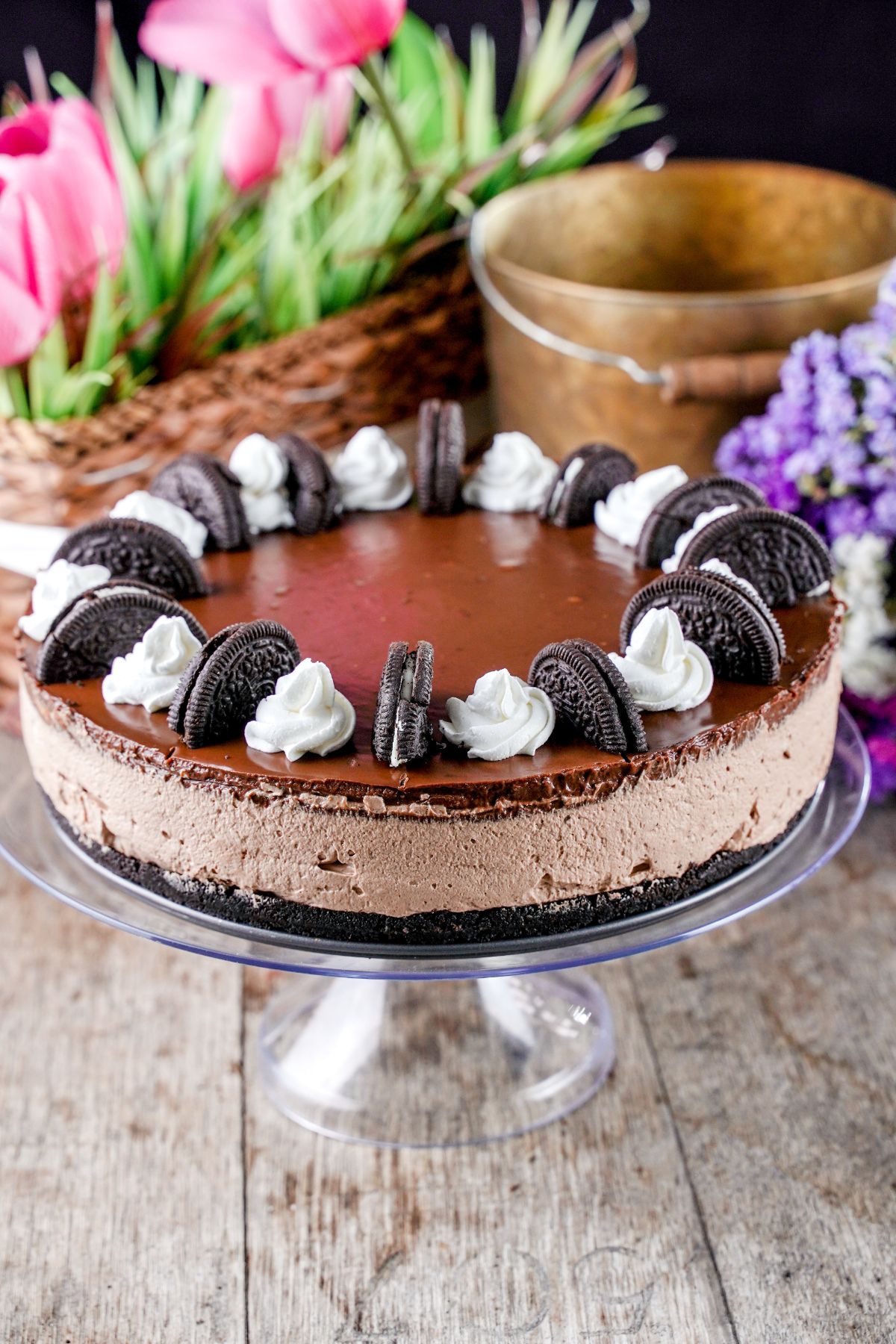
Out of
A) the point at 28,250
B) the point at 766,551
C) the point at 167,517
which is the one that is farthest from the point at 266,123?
the point at 766,551

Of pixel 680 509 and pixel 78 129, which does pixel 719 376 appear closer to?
pixel 680 509

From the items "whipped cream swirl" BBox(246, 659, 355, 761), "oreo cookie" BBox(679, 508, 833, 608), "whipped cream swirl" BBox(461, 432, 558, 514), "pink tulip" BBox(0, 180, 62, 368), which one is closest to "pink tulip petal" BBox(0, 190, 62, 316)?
"pink tulip" BBox(0, 180, 62, 368)

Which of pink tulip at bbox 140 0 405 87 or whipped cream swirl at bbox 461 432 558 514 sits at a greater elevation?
pink tulip at bbox 140 0 405 87

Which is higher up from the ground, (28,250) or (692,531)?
(28,250)

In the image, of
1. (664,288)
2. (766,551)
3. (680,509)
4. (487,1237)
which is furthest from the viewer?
(664,288)

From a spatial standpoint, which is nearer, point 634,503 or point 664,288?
point 634,503

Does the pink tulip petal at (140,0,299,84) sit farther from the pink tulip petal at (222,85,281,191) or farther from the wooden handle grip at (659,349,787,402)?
the wooden handle grip at (659,349,787,402)

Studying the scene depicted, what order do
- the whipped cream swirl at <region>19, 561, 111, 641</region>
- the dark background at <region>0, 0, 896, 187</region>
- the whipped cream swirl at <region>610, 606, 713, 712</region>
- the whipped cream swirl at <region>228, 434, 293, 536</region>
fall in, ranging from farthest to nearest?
the dark background at <region>0, 0, 896, 187</region>, the whipped cream swirl at <region>228, 434, 293, 536</region>, the whipped cream swirl at <region>19, 561, 111, 641</region>, the whipped cream swirl at <region>610, 606, 713, 712</region>
